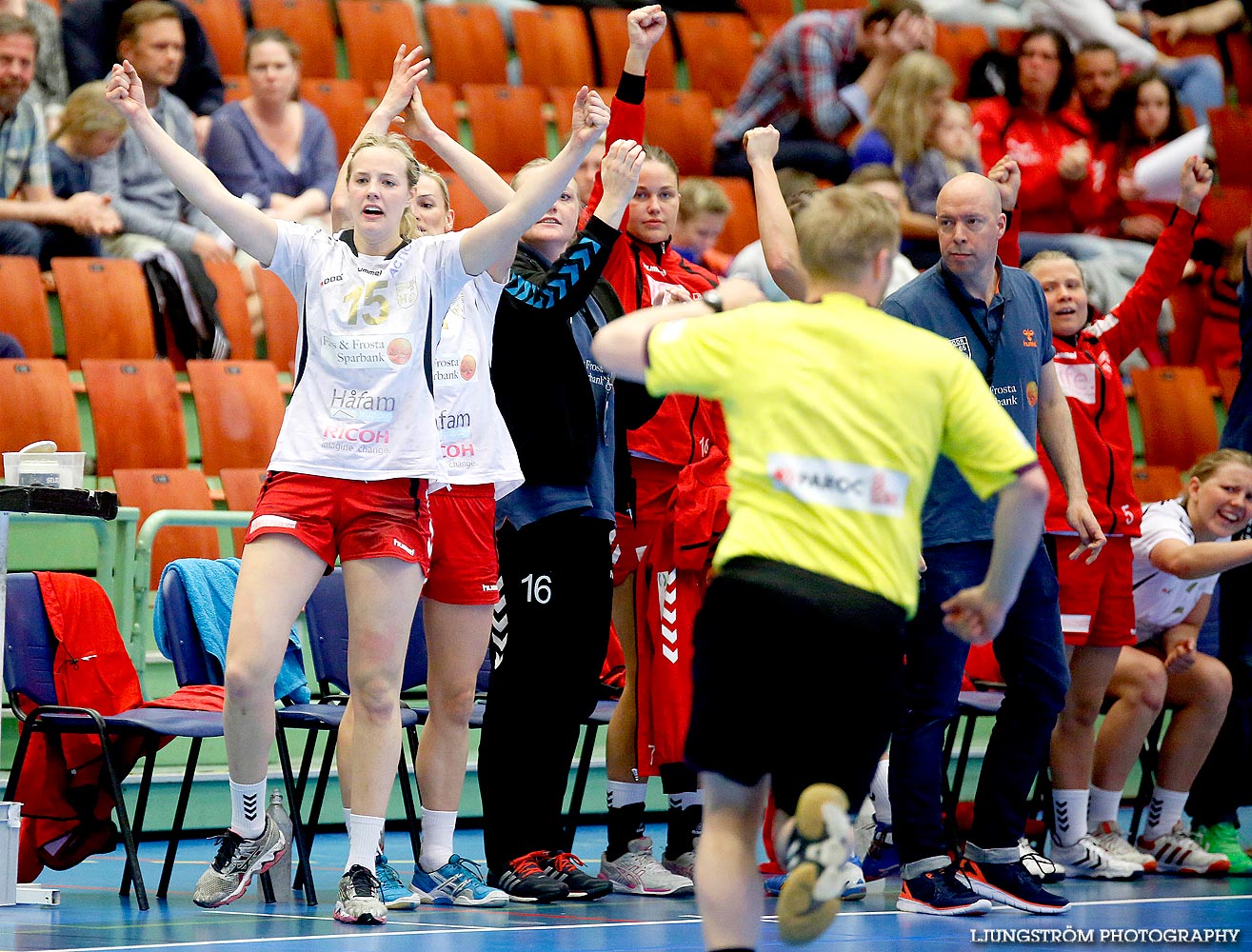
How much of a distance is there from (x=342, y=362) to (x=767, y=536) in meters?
1.57

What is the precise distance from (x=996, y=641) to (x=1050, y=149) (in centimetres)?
545

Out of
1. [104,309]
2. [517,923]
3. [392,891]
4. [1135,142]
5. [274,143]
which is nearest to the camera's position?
[517,923]

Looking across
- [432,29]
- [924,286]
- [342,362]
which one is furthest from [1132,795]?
[432,29]

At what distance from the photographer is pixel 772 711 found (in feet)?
9.43

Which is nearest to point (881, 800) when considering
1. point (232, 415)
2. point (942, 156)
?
point (232, 415)

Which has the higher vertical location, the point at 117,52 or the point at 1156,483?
the point at 117,52

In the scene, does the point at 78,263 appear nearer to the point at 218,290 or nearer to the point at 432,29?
the point at 218,290

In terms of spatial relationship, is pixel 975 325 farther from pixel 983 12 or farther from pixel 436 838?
pixel 983 12

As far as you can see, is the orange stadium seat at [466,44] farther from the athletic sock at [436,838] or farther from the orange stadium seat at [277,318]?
the athletic sock at [436,838]

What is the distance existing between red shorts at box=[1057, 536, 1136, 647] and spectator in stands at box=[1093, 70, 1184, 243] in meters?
4.64

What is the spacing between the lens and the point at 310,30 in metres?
9.47

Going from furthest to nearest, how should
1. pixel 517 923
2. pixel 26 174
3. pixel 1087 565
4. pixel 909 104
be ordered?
1. pixel 909 104
2. pixel 26 174
3. pixel 1087 565
4. pixel 517 923

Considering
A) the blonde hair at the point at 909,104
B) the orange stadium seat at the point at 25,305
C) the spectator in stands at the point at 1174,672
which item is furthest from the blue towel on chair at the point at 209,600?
the blonde hair at the point at 909,104

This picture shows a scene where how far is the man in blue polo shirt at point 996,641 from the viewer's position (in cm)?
458
